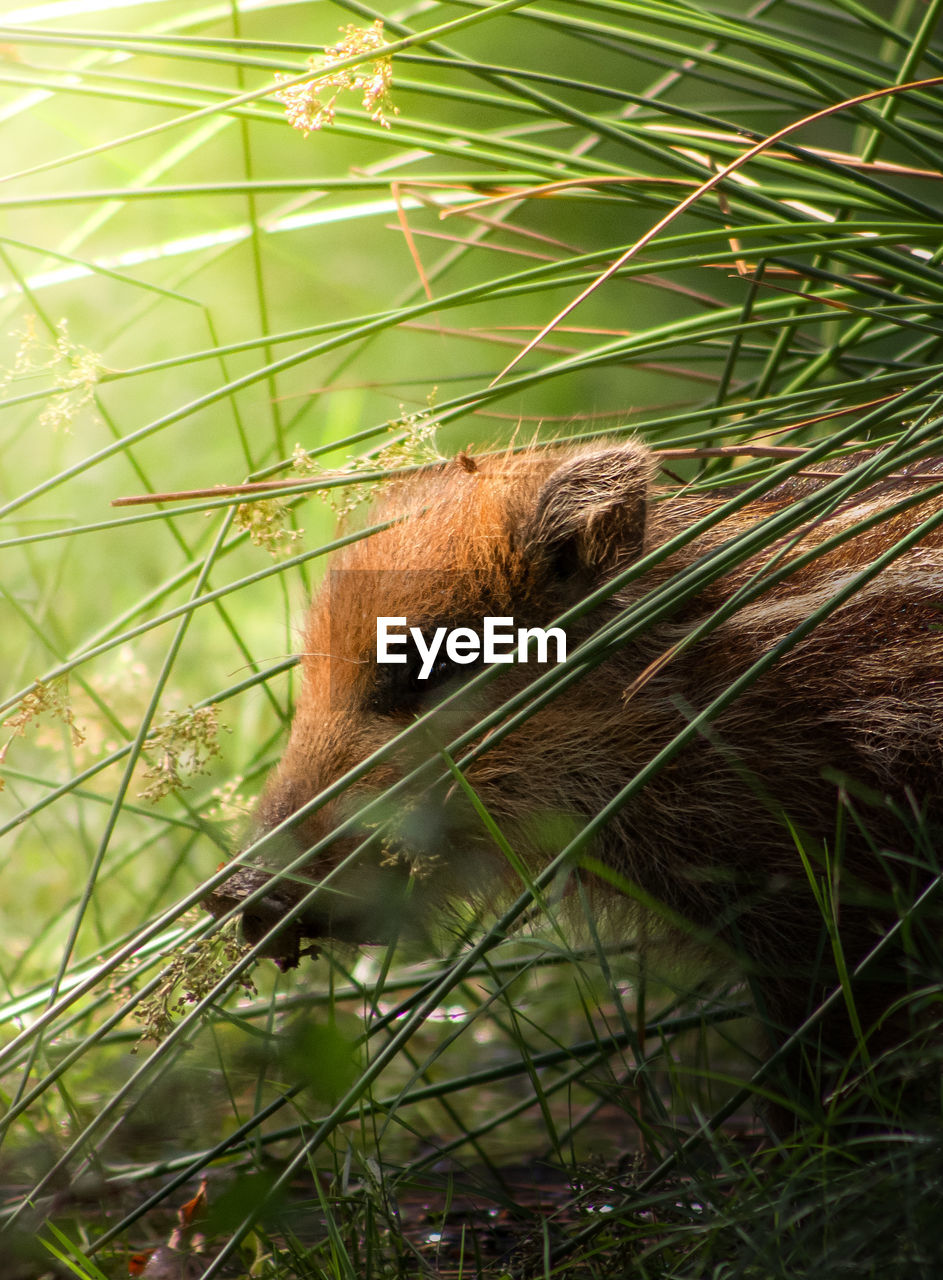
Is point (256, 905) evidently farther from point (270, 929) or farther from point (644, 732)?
point (644, 732)

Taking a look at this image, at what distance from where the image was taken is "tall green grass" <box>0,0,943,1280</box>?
1252mm

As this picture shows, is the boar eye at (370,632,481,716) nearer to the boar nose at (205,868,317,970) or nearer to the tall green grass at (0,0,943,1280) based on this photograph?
the tall green grass at (0,0,943,1280)

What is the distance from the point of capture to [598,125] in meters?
1.46

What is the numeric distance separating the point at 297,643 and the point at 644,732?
0.62m

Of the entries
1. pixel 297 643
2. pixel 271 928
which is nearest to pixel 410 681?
pixel 297 643

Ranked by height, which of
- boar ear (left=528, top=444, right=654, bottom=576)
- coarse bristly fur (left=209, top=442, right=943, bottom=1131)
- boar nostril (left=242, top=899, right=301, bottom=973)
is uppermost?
boar ear (left=528, top=444, right=654, bottom=576)

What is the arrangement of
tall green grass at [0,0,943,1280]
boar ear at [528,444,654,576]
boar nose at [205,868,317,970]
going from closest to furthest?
tall green grass at [0,0,943,1280]
boar nose at [205,868,317,970]
boar ear at [528,444,654,576]

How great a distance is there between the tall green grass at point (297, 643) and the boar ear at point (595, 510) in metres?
0.12

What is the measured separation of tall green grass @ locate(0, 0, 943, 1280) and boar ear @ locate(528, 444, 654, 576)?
0.40 feet

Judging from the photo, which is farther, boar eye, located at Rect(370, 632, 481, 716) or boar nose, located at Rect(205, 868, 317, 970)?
boar eye, located at Rect(370, 632, 481, 716)

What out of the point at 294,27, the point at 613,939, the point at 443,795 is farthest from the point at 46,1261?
the point at 294,27

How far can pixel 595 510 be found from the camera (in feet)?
5.33

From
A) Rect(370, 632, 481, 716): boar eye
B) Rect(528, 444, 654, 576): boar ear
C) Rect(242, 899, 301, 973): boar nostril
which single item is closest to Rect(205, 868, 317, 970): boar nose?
Rect(242, 899, 301, 973): boar nostril

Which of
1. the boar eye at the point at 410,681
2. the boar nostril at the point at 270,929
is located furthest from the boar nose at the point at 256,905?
the boar eye at the point at 410,681
